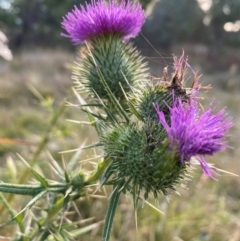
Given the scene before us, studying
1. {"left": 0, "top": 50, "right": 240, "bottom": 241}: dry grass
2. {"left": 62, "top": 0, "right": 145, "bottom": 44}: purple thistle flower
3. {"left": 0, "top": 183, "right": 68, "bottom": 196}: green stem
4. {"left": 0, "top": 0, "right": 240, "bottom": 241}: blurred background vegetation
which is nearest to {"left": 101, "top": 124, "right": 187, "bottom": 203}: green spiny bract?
{"left": 0, "top": 0, "right": 240, "bottom": 241}: blurred background vegetation

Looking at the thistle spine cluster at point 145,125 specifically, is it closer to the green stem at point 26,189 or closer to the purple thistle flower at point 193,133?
the purple thistle flower at point 193,133

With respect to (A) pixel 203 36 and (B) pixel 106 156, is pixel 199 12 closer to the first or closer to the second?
(A) pixel 203 36

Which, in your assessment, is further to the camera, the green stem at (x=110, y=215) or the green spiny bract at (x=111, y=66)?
the green spiny bract at (x=111, y=66)

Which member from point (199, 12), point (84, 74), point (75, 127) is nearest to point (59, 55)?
point (75, 127)

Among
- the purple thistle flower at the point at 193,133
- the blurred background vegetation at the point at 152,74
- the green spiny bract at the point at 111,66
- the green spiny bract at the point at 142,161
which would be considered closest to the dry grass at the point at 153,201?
the blurred background vegetation at the point at 152,74

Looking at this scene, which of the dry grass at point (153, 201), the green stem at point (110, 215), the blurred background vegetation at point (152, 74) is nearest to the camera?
the green stem at point (110, 215)

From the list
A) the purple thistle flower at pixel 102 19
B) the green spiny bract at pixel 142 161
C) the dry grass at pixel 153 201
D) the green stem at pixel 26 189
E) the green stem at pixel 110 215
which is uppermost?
the purple thistle flower at pixel 102 19
